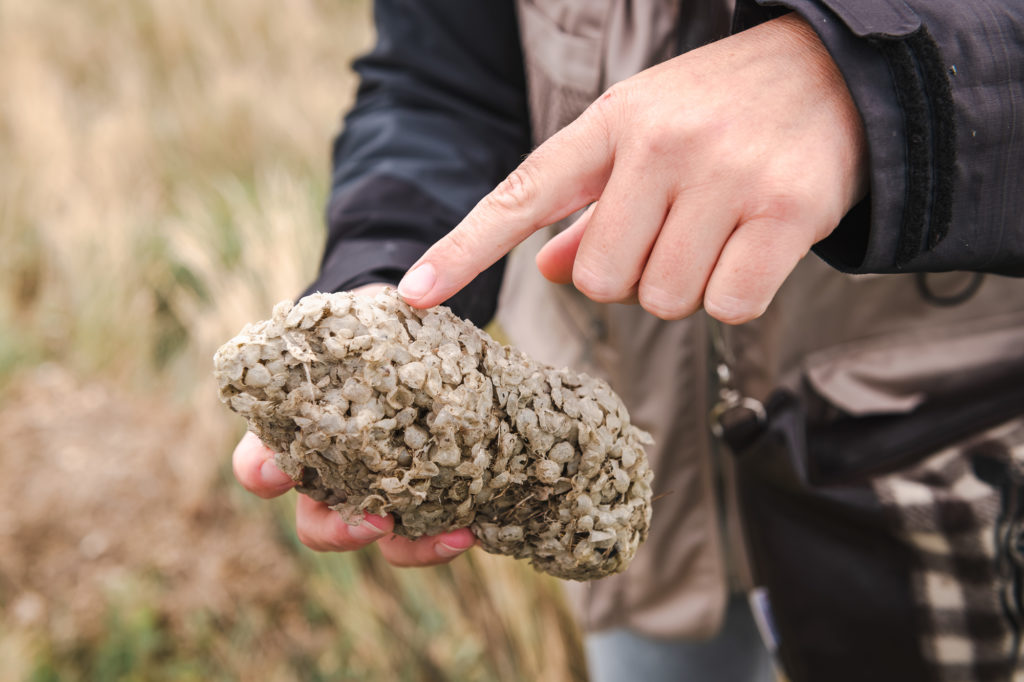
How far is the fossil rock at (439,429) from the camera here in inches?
33.0

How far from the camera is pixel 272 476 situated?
1.00 metres

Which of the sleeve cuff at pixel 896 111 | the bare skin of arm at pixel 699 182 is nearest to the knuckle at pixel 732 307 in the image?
the bare skin of arm at pixel 699 182

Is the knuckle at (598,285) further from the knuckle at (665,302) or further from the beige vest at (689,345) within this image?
the beige vest at (689,345)

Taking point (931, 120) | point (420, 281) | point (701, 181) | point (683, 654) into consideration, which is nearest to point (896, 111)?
point (931, 120)

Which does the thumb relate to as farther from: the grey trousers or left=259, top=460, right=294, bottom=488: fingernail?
the grey trousers

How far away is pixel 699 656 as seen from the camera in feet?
5.45

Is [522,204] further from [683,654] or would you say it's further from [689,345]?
[683,654]

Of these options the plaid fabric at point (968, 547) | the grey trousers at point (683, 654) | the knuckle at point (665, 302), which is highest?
the knuckle at point (665, 302)

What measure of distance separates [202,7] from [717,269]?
18.3 feet

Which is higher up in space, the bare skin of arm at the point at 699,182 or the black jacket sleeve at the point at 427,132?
the bare skin of arm at the point at 699,182

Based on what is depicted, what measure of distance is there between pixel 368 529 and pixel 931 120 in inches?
31.6

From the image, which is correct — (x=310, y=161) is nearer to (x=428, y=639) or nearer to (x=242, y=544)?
(x=242, y=544)

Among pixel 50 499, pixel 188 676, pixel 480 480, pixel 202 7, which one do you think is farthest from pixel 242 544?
pixel 202 7

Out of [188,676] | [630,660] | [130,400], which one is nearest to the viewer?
[630,660]
